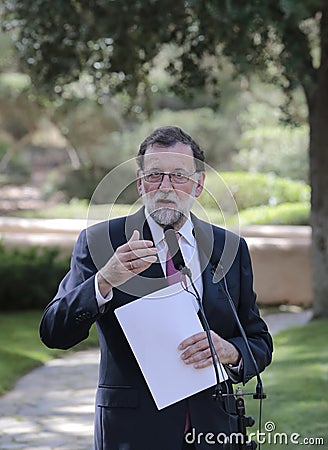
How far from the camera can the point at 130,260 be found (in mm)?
2535

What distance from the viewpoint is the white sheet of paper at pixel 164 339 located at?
2.71 metres

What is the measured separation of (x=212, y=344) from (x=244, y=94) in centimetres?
2713

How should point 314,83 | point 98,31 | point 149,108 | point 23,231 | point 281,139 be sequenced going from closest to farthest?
point 98,31
point 314,83
point 149,108
point 23,231
point 281,139

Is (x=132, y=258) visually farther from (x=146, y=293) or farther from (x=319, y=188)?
(x=319, y=188)

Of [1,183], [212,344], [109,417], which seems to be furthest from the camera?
[1,183]

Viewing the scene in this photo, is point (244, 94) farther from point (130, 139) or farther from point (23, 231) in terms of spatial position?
point (23, 231)

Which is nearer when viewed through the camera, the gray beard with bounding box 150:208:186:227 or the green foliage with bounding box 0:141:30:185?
the gray beard with bounding box 150:208:186:227

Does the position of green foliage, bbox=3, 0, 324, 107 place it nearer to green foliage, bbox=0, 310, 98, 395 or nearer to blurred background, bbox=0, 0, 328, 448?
blurred background, bbox=0, 0, 328, 448

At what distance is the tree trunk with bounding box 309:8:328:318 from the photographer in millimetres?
11766

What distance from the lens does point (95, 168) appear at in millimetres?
29031

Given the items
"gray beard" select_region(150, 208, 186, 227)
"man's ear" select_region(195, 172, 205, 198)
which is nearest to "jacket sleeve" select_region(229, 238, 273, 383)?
"man's ear" select_region(195, 172, 205, 198)

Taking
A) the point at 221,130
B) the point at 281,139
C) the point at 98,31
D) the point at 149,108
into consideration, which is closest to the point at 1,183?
the point at 221,130

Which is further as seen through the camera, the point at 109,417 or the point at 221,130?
the point at 221,130

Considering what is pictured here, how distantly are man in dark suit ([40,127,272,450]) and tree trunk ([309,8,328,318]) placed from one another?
354 inches
